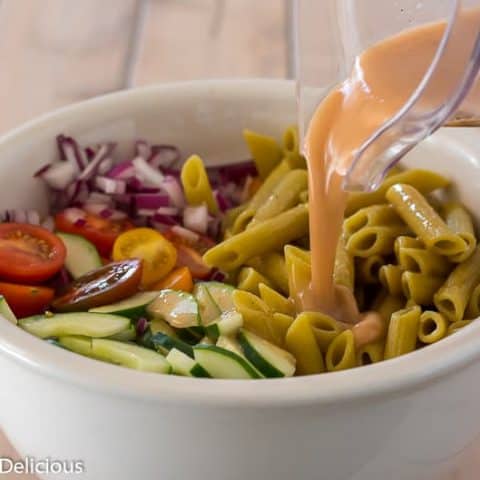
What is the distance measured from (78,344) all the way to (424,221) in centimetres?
41

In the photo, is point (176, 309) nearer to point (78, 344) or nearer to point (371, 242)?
point (78, 344)

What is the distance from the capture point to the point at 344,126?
1.12m

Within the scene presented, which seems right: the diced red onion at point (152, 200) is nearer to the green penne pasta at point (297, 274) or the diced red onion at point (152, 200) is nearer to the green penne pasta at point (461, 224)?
the green penne pasta at point (297, 274)

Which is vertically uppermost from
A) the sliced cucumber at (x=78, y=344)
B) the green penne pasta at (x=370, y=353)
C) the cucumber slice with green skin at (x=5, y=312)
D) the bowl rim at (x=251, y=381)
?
the bowl rim at (x=251, y=381)

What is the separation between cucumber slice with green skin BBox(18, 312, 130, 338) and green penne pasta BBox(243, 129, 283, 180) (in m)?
0.38

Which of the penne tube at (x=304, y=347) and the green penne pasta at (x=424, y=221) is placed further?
the green penne pasta at (x=424, y=221)

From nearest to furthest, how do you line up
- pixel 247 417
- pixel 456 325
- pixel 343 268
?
pixel 247 417
pixel 456 325
pixel 343 268

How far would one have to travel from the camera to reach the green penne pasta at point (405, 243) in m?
1.18

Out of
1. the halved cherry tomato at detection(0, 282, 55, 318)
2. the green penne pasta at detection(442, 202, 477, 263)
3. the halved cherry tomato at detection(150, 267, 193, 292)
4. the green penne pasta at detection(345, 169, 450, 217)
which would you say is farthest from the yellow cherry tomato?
the green penne pasta at detection(442, 202, 477, 263)

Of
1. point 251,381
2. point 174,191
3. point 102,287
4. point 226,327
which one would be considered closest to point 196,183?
point 174,191

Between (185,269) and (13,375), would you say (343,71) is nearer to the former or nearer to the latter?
(185,269)

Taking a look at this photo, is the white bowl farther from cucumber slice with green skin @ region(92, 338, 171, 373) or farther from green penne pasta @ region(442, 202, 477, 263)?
green penne pasta @ region(442, 202, 477, 263)

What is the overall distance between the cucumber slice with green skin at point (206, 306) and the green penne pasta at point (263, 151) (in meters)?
0.29

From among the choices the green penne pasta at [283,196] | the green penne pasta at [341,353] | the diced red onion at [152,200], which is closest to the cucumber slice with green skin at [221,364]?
the green penne pasta at [341,353]
